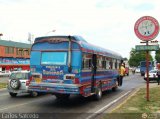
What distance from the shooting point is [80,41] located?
15.1m

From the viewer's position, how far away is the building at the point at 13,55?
81.0 meters

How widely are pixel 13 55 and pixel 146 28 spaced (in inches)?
3125

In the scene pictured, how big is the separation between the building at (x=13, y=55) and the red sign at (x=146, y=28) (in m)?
66.5

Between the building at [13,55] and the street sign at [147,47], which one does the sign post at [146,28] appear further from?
the building at [13,55]

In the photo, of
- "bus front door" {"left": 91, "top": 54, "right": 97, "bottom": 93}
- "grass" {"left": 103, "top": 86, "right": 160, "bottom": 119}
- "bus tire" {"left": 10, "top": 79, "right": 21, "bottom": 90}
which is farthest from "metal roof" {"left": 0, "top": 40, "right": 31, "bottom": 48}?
"grass" {"left": 103, "top": 86, "right": 160, "bottom": 119}

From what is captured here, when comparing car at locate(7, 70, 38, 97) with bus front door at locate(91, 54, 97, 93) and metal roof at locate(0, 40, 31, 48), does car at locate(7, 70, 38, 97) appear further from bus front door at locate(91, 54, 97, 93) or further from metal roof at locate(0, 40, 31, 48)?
metal roof at locate(0, 40, 31, 48)

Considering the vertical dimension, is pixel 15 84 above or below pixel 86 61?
below

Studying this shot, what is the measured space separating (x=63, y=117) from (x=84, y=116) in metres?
0.84

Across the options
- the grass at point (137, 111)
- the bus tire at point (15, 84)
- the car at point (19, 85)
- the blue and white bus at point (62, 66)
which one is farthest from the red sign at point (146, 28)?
the bus tire at point (15, 84)

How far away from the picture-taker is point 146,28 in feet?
47.2

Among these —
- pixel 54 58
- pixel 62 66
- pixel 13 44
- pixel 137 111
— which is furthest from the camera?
pixel 13 44

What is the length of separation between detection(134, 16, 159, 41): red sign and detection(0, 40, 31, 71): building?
6645 centimetres

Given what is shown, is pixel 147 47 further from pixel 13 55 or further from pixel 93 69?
pixel 13 55

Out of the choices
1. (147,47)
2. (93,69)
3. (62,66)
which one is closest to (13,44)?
(93,69)
